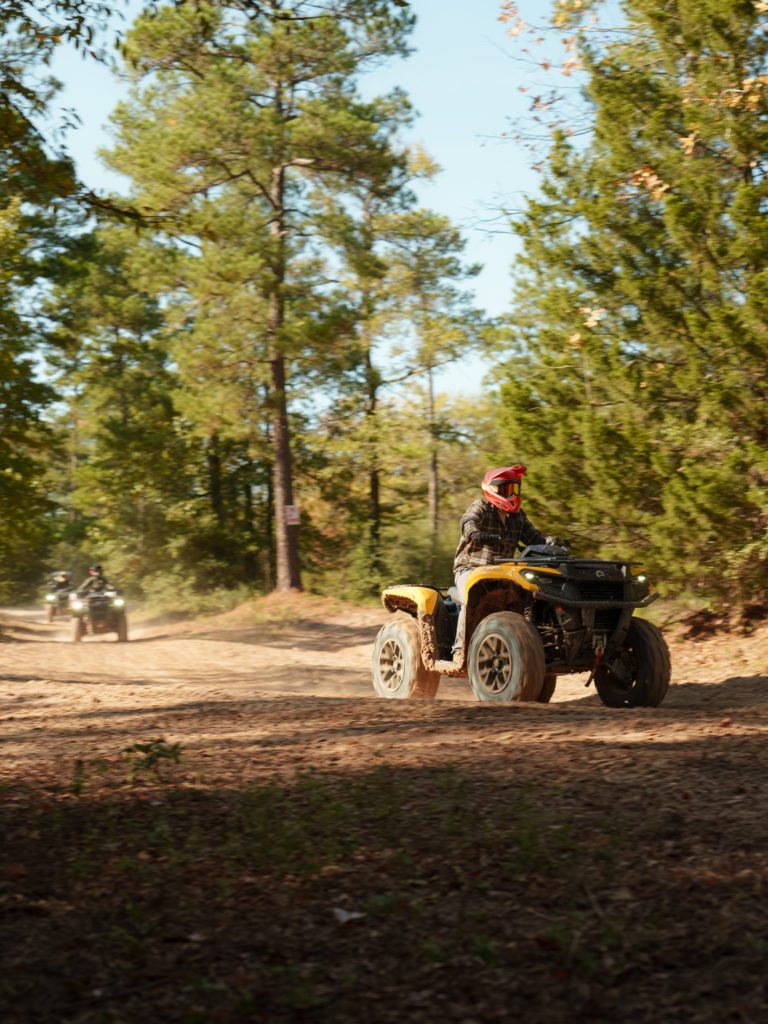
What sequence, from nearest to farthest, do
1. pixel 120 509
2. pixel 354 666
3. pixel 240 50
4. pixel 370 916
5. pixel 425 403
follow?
pixel 370 916 → pixel 354 666 → pixel 240 50 → pixel 425 403 → pixel 120 509

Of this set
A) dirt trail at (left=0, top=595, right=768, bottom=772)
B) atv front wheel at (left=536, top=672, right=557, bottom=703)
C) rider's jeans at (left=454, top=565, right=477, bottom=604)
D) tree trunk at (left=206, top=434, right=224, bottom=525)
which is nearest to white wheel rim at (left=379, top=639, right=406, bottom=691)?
dirt trail at (left=0, top=595, right=768, bottom=772)

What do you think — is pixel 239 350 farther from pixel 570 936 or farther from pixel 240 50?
pixel 570 936

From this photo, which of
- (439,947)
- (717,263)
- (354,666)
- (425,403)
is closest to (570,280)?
(717,263)

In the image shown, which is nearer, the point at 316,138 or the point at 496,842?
the point at 496,842

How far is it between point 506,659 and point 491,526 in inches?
53.7

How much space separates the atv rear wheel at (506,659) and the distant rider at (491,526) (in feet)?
1.77

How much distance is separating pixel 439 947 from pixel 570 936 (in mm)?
495

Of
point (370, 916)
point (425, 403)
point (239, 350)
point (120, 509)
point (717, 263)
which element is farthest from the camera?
point (120, 509)

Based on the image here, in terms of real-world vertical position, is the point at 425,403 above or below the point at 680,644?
above

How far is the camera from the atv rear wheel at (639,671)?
971cm

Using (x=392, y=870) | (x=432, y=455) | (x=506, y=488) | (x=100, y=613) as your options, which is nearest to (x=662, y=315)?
(x=506, y=488)

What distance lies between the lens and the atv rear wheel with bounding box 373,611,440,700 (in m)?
10.7

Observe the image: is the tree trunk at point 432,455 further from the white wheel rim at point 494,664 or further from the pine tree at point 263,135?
the white wheel rim at point 494,664

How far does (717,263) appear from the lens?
14.4m
